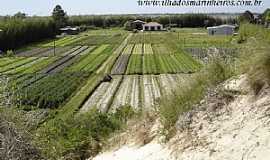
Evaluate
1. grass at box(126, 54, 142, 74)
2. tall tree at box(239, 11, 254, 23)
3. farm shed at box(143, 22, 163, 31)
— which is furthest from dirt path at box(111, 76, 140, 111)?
farm shed at box(143, 22, 163, 31)

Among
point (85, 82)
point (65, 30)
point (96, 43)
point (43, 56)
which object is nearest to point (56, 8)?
point (65, 30)

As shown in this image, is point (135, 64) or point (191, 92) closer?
point (191, 92)

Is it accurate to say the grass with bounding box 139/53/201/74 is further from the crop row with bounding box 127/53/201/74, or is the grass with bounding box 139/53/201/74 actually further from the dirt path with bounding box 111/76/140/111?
the dirt path with bounding box 111/76/140/111

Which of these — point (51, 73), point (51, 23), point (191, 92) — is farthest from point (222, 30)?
point (191, 92)

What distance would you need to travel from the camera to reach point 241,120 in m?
8.80

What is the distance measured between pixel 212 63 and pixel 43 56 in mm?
55683

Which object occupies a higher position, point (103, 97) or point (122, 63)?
Result: point (103, 97)

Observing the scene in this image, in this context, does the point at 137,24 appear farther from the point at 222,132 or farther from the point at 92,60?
the point at 222,132

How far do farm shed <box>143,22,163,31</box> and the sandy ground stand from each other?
357 ft

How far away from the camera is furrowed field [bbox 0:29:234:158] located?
30.4 metres

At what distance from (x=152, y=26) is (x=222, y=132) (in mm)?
111216

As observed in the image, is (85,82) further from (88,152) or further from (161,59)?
(88,152)

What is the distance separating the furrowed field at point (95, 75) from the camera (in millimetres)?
30359

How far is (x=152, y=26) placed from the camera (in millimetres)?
118938
